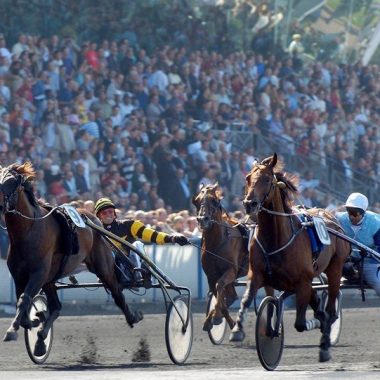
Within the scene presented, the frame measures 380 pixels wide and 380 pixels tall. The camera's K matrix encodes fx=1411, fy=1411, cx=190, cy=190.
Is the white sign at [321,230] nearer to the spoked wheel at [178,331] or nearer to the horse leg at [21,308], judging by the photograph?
the spoked wheel at [178,331]

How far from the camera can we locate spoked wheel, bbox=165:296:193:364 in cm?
1187

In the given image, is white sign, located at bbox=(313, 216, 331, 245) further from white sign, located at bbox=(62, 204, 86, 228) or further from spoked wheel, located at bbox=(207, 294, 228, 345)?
spoked wheel, located at bbox=(207, 294, 228, 345)

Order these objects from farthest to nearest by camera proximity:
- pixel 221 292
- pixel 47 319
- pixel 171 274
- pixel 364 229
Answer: pixel 171 274, pixel 221 292, pixel 364 229, pixel 47 319

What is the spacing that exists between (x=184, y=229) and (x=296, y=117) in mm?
5753

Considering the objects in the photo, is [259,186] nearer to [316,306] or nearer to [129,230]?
[316,306]

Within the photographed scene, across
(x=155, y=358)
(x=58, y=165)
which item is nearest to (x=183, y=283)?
(x=58, y=165)

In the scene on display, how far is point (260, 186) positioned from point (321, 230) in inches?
40.1

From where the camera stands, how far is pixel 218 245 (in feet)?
49.0

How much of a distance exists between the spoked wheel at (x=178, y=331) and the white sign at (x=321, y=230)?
1.39 meters

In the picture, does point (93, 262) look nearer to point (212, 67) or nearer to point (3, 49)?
point (3, 49)

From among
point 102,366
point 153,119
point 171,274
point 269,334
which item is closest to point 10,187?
point 102,366

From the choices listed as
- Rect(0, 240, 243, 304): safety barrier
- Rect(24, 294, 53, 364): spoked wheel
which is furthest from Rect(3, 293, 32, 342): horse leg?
Rect(0, 240, 243, 304): safety barrier

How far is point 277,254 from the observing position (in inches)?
453

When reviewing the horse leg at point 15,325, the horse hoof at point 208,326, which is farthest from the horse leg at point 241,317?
the horse hoof at point 208,326
